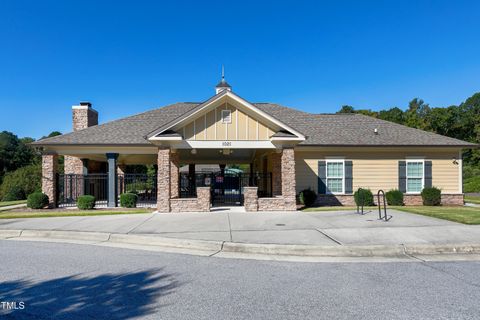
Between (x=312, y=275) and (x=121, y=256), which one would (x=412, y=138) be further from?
(x=121, y=256)

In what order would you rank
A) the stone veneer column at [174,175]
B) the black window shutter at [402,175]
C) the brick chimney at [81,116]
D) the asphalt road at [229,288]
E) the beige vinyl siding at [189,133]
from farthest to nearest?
the brick chimney at [81,116]
the black window shutter at [402,175]
the stone veneer column at [174,175]
the beige vinyl siding at [189,133]
the asphalt road at [229,288]

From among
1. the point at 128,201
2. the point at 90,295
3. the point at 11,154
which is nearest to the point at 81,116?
the point at 128,201

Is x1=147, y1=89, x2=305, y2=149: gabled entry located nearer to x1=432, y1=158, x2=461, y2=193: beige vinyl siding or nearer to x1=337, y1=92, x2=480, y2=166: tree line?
x1=432, y1=158, x2=461, y2=193: beige vinyl siding

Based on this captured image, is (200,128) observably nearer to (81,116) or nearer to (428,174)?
(81,116)

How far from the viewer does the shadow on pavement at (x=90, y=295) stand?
13.8ft

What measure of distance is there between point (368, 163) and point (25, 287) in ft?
57.7

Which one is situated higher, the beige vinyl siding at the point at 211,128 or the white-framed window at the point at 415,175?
the beige vinyl siding at the point at 211,128

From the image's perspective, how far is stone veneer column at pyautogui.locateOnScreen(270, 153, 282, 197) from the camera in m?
17.4

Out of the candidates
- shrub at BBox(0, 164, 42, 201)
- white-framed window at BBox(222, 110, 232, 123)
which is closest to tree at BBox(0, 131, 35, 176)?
shrub at BBox(0, 164, 42, 201)

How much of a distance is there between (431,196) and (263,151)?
9.75 meters

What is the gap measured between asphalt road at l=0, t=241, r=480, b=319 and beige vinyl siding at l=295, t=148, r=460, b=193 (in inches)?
474

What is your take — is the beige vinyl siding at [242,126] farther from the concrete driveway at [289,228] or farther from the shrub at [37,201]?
the shrub at [37,201]

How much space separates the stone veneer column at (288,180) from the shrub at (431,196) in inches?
325

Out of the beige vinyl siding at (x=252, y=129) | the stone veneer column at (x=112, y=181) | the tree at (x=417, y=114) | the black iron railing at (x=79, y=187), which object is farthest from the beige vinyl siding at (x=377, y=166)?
the tree at (x=417, y=114)
